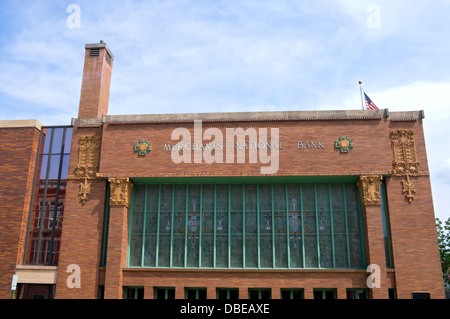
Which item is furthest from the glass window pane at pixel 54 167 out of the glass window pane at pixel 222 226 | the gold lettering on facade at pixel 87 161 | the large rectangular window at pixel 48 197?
the glass window pane at pixel 222 226

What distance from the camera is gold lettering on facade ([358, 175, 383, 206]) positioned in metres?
24.7

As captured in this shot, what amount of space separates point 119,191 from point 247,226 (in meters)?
8.27

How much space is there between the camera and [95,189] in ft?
88.0

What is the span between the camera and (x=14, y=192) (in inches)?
1084

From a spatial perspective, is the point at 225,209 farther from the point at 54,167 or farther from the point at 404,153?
the point at 54,167

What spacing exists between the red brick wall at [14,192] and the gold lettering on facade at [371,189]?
21391 millimetres

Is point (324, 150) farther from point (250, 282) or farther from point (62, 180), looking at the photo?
point (62, 180)

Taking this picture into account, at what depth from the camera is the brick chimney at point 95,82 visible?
29.3 meters

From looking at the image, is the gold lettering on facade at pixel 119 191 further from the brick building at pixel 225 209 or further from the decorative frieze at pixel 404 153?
the decorative frieze at pixel 404 153

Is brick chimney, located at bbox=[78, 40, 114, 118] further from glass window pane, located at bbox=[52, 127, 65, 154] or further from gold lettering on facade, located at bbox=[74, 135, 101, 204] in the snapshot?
gold lettering on facade, located at bbox=[74, 135, 101, 204]

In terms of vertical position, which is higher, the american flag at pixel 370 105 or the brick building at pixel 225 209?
the american flag at pixel 370 105
